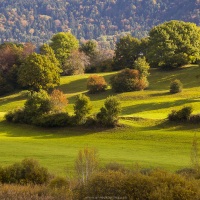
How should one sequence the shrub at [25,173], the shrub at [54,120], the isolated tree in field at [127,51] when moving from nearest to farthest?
the shrub at [25,173], the shrub at [54,120], the isolated tree in field at [127,51]

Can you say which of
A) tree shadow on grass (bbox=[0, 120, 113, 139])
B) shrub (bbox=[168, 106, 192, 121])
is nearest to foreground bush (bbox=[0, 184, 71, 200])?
tree shadow on grass (bbox=[0, 120, 113, 139])

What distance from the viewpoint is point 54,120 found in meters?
42.8

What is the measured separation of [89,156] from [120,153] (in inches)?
538

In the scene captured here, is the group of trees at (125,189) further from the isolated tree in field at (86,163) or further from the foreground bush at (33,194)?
the isolated tree in field at (86,163)

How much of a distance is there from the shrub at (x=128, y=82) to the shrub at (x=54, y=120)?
20.7m

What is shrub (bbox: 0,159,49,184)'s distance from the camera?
64.5 ft

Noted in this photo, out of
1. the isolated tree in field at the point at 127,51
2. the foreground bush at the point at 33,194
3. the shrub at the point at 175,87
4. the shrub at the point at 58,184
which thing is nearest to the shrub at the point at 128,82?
the shrub at the point at 175,87

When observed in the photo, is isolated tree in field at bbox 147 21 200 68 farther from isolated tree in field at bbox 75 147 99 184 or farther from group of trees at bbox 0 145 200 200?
group of trees at bbox 0 145 200 200

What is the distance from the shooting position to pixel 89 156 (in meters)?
16.6

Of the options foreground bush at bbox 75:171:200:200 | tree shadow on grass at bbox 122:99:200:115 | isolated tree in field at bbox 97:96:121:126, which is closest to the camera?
foreground bush at bbox 75:171:200:200

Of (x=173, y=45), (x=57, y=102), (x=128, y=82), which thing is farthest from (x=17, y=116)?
(x=173, y=45)

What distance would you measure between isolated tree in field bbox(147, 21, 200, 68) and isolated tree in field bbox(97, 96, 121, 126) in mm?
34667

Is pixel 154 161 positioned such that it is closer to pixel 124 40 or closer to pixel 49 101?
pixel 49 101

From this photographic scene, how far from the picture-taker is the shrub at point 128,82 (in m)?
62.5
